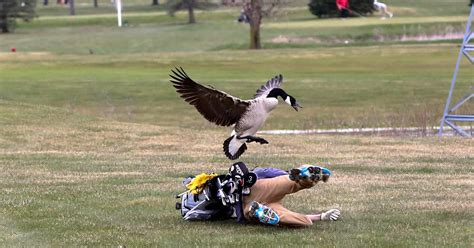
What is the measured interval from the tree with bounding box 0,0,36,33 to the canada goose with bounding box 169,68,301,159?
235 feet

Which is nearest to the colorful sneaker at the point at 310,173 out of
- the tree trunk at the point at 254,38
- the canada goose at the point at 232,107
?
the canada goose at the point at 232,107

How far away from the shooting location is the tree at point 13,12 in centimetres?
7778

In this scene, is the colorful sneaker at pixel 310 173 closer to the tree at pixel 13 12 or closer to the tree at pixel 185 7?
the tree at pixel 13 12

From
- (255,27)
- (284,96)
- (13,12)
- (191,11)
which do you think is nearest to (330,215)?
(284,96)

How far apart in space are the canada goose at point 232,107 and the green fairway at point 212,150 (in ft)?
2.64

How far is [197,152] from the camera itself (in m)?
15.7

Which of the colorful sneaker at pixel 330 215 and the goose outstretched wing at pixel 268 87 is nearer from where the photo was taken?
the goose outstretched wing at pixel 268 87

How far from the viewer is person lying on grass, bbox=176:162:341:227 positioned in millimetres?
8062

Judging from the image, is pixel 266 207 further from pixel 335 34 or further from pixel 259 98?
pixel 335 34

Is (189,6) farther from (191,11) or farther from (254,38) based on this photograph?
(254,38)

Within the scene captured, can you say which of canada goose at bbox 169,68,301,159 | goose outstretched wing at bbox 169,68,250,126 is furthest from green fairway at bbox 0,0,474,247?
goose outstretched wing at bbox 169,68,250,126

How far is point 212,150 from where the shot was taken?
15.9 metres

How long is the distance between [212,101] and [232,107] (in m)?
0.19

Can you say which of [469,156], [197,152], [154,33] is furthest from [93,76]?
[154,33]
